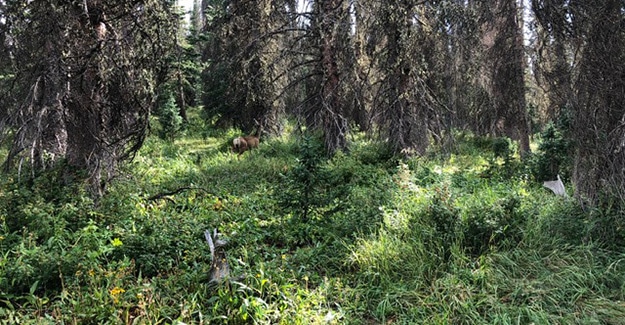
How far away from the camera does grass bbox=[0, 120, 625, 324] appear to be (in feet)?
10.8

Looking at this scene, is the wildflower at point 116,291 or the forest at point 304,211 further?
the forest at point 304,211

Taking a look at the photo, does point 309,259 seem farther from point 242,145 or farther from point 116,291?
point 242,145

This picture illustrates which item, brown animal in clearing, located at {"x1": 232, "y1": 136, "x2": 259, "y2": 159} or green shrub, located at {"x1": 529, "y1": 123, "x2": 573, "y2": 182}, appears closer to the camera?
green shrub, located at {"x1": 529, "y1": 123, "x2": 573, "y2": 182}

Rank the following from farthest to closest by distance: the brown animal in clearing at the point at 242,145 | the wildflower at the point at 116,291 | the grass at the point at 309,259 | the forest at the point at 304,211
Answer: the brown animal in clearing at the point at 242,145
the forest at the point at 304,211
the grass at the point at 309,259
the wildflower at the point at 116,291

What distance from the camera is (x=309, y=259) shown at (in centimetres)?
444

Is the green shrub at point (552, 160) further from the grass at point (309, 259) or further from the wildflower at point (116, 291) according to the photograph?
the wildflower at point (116, 291)

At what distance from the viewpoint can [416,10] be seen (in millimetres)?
7043

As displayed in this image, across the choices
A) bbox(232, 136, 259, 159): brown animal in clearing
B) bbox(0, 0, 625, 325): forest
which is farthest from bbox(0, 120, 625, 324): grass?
bbox(232, 136, 259, 159): brown animal in clearing

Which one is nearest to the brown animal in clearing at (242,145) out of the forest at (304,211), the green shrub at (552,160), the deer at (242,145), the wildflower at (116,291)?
the deer at (242,145)

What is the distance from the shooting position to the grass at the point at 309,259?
3287 mm

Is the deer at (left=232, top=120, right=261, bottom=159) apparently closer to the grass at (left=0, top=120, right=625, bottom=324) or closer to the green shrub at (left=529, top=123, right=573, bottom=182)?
the grass at (left=0, top=120, right=625, bottom=324)

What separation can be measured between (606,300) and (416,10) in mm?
5547

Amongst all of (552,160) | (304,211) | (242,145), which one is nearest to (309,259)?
(304,211)

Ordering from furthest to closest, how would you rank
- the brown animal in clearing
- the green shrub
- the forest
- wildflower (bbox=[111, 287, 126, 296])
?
the brown animal in clearing
the green shrub
the forest
wildflower (bbox=[111, 287, 126, 296])
